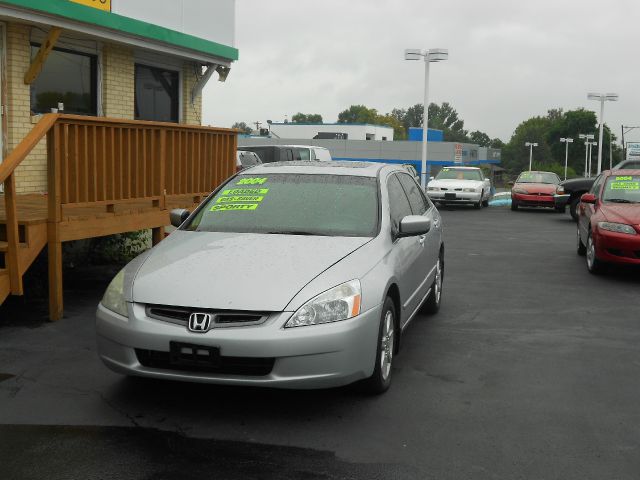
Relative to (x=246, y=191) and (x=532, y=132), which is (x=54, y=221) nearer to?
(x=246, y=191)

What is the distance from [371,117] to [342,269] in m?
156

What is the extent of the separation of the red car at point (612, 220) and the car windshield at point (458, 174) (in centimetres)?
1517

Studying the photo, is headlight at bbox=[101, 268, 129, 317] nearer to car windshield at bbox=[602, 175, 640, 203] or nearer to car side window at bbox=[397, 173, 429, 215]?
car side window at bbox=[397, 173, 429, 215]

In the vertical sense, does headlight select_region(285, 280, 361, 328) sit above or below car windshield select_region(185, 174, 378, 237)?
below

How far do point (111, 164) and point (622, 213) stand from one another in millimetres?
6731

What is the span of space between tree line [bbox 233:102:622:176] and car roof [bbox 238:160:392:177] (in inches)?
3223

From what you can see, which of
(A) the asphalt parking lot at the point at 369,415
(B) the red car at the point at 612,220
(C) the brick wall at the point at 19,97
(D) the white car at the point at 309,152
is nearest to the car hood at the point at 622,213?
(B) the red car at the point at 612,220

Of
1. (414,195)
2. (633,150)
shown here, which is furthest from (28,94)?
(633,150)

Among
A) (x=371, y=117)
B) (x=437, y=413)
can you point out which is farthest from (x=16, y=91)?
(x=371, y=117)

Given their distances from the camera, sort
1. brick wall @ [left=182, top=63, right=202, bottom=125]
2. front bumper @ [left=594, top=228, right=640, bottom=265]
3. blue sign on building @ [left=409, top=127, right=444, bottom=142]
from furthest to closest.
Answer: blue sign on building @ [left=409, top=127, right=444, bottom=142]
brick wall @ [left=182, top=63, right=202, bottom=125]
front bumper @ [left=594, top=228, right=640, bottom=265]

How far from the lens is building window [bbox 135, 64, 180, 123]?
1330cm

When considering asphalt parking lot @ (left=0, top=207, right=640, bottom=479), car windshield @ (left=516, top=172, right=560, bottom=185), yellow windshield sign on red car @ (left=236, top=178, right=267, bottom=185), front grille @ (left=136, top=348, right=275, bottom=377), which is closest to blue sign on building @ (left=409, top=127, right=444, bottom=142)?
car windshield @ (left=516, top=172, right=560, bottom=185)

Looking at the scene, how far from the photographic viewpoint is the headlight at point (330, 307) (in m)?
4.73

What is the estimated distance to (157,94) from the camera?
45.0ft
